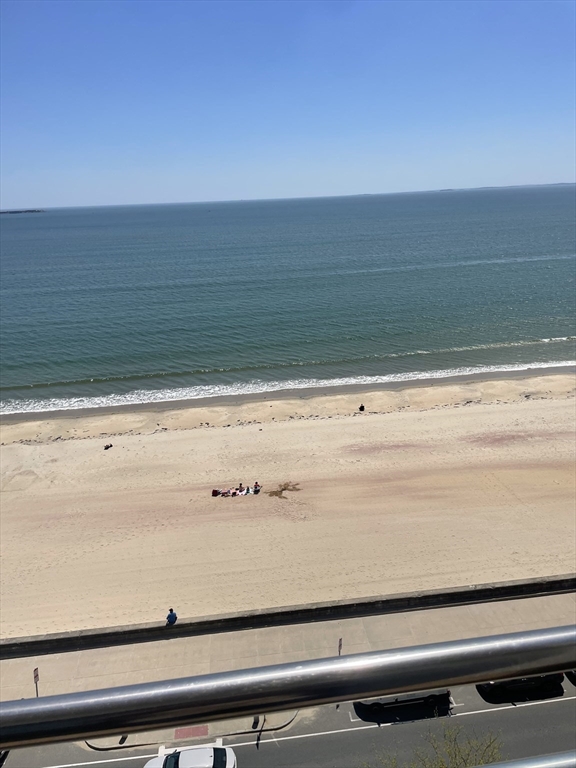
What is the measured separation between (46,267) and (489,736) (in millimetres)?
88243

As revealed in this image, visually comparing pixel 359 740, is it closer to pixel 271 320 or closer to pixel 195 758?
pixel 195 758

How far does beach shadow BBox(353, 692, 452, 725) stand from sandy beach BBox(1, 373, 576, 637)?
5.68m

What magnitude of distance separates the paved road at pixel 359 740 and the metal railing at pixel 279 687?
9.15 metres

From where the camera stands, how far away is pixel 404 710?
10570 mm

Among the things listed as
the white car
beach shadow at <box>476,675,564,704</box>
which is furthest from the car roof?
beach shadow at <box>476,675,564,704</box>

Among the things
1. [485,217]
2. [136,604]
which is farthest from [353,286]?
[485,217]

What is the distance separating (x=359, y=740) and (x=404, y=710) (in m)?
1.15

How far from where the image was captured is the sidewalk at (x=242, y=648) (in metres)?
12.0

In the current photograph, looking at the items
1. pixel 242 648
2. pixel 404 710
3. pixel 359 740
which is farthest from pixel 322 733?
pixel 242 648

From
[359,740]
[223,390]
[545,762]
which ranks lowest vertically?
[359,740]

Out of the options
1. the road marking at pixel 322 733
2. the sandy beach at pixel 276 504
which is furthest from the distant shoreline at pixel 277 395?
the road marking at pixel 322 733

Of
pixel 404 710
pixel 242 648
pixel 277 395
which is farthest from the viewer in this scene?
pixel 277 395

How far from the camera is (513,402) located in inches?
1259

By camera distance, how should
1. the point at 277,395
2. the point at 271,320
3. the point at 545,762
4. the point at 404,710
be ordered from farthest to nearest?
1. the point at 271,320
2. the point at 277,395
3. the point at 404,710
4. the point at 545,762
